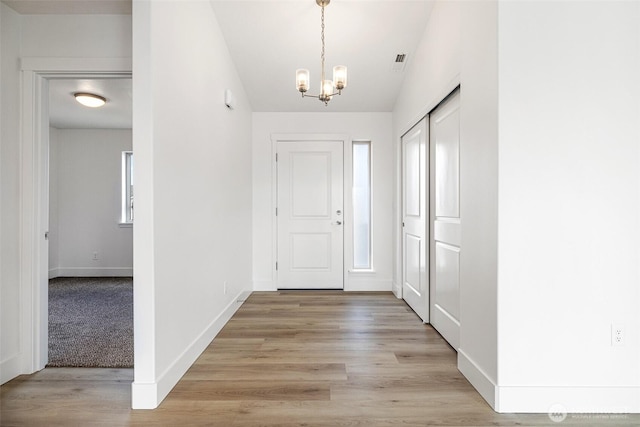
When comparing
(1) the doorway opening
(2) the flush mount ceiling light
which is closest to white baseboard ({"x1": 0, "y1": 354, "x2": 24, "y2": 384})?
(2) the flush mount ceiling light

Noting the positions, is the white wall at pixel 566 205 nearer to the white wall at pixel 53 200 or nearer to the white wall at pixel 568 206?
the white wall at pixel 568 206

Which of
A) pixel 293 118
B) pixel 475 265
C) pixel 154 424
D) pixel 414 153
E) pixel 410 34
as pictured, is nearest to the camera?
pixel 154 424

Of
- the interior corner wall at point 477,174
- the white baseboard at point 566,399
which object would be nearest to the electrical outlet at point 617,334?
the white baseboard at point 566,399

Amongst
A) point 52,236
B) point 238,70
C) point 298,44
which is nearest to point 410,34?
point 298,44

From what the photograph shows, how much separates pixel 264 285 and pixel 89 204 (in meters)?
3.38

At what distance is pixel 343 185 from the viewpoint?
443 cm

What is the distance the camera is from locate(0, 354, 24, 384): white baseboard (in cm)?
202

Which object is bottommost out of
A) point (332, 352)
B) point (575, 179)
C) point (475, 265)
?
point (332, 352)

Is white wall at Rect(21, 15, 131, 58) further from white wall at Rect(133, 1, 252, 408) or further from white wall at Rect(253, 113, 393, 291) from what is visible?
white wall at Rect(253, 113, 393, 291)

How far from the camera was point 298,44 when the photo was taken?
126 inches

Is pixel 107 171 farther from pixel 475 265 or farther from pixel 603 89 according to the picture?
pixel 603 89

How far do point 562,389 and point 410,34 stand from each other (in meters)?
2.92

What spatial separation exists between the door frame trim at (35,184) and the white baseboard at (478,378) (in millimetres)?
2708

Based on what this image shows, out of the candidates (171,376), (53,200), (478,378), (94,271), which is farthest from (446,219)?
(53,200)
